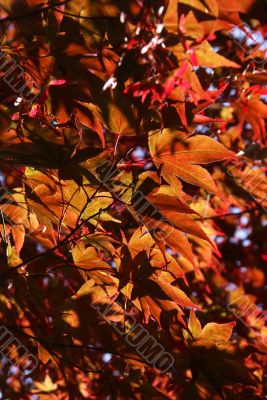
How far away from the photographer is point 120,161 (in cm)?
88

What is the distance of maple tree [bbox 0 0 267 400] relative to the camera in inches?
28.3

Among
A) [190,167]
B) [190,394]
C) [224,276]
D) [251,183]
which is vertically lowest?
[224,276]

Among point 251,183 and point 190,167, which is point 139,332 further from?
point 251,183

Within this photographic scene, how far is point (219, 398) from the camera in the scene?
1055 mm

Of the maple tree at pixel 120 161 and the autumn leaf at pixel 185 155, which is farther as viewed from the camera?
the autumn leaf at pixel 185 155

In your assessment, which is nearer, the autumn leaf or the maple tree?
the maple tree

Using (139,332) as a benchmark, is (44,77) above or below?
above

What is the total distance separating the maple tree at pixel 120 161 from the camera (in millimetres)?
720

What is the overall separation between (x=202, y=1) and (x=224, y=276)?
1596mm

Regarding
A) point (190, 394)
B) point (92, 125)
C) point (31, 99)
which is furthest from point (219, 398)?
point (31, 99)

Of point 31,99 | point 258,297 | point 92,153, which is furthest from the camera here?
point 258,297

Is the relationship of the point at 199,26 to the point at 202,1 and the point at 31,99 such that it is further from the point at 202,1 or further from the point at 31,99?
the point at 31,99

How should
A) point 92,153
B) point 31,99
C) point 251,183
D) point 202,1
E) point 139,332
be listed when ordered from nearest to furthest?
1. point 202,1
2. point 92,153
3. point 31,99
4. point 139,332
5. point 251,183

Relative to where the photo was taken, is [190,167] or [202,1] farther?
[190,167]
